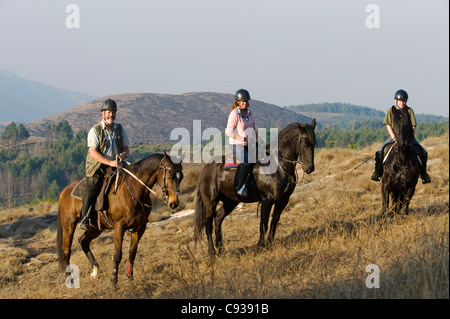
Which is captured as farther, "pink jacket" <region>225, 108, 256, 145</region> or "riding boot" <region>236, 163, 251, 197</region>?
"riding boot" <region>236, 163, 251, 197</region>

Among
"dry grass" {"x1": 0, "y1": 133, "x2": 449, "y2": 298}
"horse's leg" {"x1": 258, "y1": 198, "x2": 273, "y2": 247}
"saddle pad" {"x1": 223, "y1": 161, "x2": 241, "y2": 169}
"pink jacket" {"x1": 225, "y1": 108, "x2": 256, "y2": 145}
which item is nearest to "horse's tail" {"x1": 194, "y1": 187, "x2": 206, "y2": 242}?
"dry grass" {"x1": 0, "y1": 133, "x2": 449, "y2": 298}

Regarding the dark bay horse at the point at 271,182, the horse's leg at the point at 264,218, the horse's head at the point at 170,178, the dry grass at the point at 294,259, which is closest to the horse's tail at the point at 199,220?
the dark bay horse at the point at 271,182

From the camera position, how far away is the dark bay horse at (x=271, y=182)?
9836 mm

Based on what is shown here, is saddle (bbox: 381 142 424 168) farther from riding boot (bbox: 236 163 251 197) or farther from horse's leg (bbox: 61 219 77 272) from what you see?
horse's leg (bbox: 61 219 77 272)

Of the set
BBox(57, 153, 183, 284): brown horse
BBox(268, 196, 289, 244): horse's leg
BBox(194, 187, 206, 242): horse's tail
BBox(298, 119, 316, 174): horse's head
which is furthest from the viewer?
BBox(194, 187, 206, 242): horse's tail

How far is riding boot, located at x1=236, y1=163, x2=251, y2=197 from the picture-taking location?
10.1 meters

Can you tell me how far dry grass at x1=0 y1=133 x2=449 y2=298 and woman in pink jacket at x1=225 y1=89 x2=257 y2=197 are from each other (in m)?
1.57

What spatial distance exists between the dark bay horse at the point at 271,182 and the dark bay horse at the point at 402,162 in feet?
6.24

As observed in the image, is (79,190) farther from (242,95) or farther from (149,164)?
(242,95)

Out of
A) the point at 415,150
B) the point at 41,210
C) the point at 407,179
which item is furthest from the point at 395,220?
the point at 41,210

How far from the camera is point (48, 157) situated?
143 metres

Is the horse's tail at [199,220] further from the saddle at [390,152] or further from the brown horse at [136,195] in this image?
the saddle at [390,152]

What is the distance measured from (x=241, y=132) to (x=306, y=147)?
140 cm
